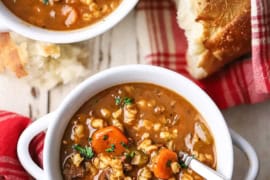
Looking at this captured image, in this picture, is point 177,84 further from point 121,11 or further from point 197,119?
point 121,11

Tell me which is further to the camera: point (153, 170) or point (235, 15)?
point (235, 15)

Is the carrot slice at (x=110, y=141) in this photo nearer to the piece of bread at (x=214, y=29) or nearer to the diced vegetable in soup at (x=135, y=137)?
the diced vegetable in soup at (x=135, y=137)

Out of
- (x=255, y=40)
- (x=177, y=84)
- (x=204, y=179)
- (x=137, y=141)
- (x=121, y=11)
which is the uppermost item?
(x=121, y=11)

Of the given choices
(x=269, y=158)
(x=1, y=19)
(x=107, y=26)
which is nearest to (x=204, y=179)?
(x=269, y=158)

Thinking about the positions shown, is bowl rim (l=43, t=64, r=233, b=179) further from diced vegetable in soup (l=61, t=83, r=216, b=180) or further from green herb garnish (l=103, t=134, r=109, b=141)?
green herb garnish (l=103, t=134, r=109, b=141)

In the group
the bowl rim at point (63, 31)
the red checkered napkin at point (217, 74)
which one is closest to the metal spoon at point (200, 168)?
the red checkered napkin at point (217, 74)

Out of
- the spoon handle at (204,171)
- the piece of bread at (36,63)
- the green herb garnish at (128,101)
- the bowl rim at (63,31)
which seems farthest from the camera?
the piece of bread at (36,63)
